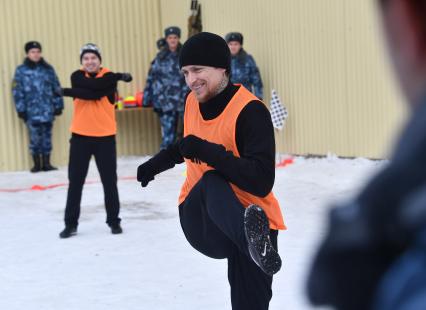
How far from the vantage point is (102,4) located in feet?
42.1

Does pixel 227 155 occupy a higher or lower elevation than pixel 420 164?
lower

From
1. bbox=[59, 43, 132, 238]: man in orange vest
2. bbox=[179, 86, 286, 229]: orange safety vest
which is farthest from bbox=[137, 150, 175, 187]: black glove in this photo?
bbox=[59, 43, 132, 238]: man in orange vest

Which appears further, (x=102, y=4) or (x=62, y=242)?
(x=102, y=4)

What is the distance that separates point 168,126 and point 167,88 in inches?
22.1

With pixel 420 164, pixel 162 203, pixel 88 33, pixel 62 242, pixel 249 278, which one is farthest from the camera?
pixel 88 33

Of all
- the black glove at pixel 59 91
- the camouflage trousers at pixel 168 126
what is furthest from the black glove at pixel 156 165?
the camouflage trousers at pixel 168 126

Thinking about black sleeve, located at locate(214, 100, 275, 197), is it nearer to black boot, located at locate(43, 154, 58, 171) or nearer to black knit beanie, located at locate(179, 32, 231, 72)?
black knit beanie, located at locate(179, 32, 231, 72)

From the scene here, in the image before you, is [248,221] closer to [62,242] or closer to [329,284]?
[329,284]

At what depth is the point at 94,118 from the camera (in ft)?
22.6

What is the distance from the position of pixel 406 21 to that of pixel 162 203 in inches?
320

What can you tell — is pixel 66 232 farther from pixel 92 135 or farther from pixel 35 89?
pixel 35 89

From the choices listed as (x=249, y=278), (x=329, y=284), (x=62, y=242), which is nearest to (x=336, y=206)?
(x=329, y=284)

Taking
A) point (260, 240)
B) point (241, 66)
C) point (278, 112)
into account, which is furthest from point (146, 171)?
point (278, 112)

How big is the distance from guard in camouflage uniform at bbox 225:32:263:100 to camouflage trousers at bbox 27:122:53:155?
9.22 ft
